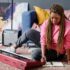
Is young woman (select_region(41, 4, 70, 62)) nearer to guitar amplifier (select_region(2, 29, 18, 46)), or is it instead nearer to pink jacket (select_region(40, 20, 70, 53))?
pink jacket (select_region(40, 20, 70, 53))

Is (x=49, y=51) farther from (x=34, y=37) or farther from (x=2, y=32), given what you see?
(x=2, y=32)

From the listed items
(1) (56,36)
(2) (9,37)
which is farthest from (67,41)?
(2) (9,37)

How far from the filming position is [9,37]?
3773 mm

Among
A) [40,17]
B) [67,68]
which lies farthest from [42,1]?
[67,68]

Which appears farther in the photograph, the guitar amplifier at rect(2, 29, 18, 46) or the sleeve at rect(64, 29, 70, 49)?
the guitar amplifier at rect(2, 29, 18, 46)

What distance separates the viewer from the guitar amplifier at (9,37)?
3744 millimetres

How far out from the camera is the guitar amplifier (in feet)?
12.3

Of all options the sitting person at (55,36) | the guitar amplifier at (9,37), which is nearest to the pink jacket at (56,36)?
the sitting person at (55,36)

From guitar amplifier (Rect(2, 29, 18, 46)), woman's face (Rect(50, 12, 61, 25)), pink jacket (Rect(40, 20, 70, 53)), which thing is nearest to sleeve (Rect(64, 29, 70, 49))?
Answer: pink jacket (Rect(40, 20, 70, 53))

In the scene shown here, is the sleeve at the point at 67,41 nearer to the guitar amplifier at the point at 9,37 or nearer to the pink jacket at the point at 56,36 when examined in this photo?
the pink jacket at the point at 56,36

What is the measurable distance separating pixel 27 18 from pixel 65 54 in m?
1.51

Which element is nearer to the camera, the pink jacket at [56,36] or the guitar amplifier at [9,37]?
the pink jacket at [56,36]

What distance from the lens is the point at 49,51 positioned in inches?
98.3

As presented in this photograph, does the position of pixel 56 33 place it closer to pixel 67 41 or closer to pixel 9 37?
pixel 67 41
